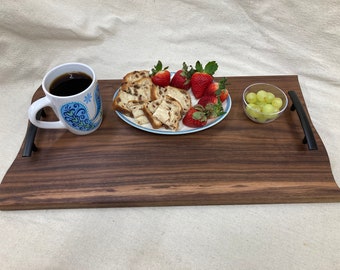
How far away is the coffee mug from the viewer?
0.68 meters

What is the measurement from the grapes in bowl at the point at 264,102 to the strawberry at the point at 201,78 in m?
0.11

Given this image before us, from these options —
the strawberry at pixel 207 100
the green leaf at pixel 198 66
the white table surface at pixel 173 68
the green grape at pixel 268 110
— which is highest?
the green leaf at pixel 198 66

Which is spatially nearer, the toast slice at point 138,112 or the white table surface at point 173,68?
the white table surface at point 173,68

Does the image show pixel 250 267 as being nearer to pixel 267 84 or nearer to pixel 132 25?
pixel 267 84

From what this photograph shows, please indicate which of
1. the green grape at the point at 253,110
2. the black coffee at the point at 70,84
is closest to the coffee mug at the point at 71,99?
the black coffee at the point at 70,84

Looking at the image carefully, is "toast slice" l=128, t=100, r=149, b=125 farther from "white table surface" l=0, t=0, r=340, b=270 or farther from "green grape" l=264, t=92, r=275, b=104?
"green grape" l=264, t=92, r=275, b=104

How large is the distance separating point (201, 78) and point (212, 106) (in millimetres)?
98

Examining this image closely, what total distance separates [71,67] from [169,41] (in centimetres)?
54

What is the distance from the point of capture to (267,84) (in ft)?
2.85

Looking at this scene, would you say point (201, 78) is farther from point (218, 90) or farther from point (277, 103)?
point (277, 103)

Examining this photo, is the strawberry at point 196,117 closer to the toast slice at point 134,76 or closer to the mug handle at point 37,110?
the toast slice at point 134,76

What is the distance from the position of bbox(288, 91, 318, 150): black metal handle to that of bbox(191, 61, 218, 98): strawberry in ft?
0.77

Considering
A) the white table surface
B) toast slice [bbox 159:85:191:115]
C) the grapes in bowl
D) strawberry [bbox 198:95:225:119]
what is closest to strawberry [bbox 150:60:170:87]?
toast slice [bbox 159:85:191:115]

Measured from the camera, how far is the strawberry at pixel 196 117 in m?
0.75
